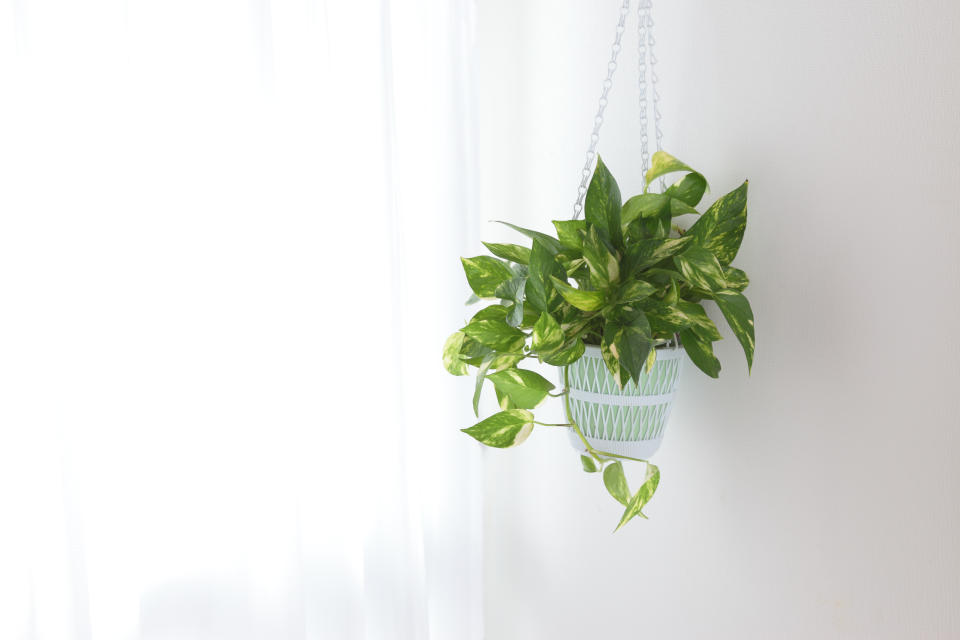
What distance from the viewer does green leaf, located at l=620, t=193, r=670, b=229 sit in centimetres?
74

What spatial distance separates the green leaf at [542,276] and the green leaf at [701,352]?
155 mm

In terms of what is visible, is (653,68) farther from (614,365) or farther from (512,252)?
(614,365)

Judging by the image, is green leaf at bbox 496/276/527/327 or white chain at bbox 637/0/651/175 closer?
green leaf at bbox 496/276/527/327

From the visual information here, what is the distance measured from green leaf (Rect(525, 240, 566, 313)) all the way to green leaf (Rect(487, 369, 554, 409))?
4.2 inches

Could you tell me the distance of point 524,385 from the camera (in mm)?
831

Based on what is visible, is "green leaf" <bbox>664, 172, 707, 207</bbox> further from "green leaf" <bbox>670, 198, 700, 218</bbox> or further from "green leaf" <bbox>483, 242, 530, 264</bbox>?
"green leaf" <bbox>483, 242, 530, 264</bbox>

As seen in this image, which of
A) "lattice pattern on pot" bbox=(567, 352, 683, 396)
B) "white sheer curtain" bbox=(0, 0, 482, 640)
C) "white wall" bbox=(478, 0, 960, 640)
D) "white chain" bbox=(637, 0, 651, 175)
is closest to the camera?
"white wall" bbox=(478, 0, 960, 640)

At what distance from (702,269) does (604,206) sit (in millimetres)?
142

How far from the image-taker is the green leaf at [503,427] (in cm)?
83

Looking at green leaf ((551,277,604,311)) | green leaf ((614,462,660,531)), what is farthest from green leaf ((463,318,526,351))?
green leaf ((614,462,660,531))

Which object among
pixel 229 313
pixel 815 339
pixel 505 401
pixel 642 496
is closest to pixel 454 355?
pixel 505 401

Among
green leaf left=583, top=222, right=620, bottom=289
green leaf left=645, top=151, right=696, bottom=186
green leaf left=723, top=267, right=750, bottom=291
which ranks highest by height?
green leaf left=645, top=151, right=696, bottom=186

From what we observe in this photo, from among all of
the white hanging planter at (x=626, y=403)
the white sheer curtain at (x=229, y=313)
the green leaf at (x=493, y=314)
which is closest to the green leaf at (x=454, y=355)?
the green leaf at (x=493, y=314)

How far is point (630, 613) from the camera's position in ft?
3.50
